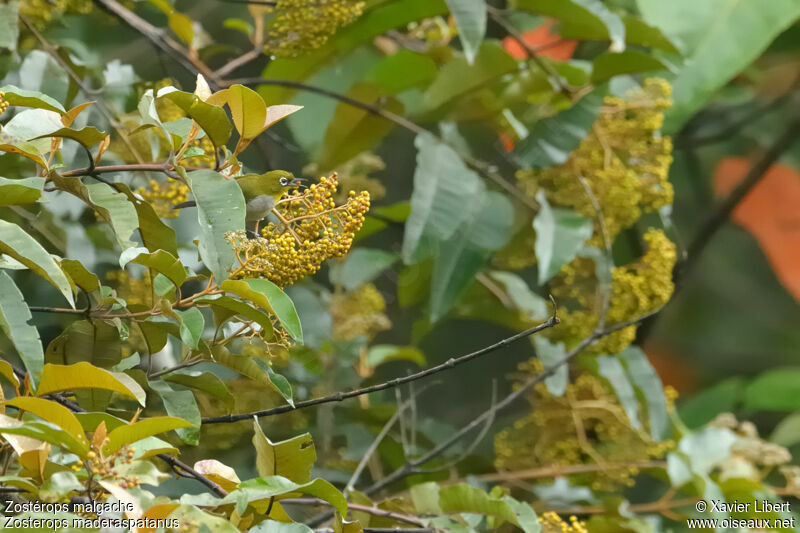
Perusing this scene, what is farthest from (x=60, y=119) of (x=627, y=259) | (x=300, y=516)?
(x=627, y=259)

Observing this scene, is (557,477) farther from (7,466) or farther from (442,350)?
(7,466)

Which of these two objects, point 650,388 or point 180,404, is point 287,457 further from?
point 650,388

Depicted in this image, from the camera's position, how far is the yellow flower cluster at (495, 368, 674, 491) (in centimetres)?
94

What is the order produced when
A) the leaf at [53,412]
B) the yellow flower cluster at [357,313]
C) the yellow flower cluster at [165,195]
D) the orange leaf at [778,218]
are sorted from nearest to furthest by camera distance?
the leaf at [53,412], the yellow flower cluster at [165,195], the yellow flower cluster at [357,313], the orange leaf at [778,218]

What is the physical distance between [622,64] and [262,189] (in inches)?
20.4

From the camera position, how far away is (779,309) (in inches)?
75.3

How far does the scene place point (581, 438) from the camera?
95 centimetres

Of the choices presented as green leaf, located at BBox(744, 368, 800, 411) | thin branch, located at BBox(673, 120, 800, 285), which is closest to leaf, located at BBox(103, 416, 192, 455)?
thin branch, located at BBox(673, 120, 800, 285)

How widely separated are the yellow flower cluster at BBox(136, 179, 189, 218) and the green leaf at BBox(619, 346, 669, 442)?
48 cm

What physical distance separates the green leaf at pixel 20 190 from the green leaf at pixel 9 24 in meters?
0.32

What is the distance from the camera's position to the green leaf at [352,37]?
885mm

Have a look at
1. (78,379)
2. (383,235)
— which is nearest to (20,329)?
(78,379)

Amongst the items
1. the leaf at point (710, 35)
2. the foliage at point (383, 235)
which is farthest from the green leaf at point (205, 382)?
the leaf at point (710, 35)

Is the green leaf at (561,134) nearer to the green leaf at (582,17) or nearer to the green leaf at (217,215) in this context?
the green leaf at (582,17)
